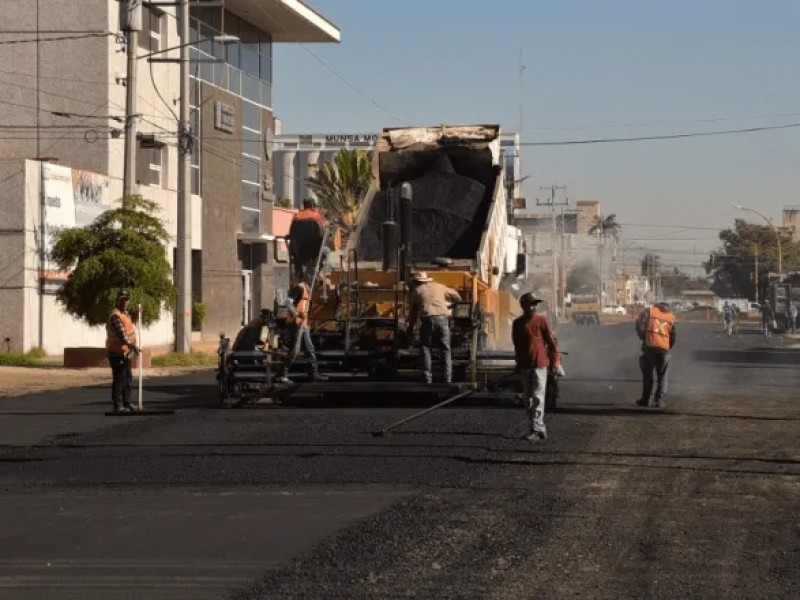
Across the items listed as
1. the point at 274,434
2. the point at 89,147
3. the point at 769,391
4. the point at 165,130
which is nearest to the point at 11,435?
the point at 274,434

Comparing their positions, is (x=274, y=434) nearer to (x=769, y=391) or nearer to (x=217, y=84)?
(x=769, y=391)

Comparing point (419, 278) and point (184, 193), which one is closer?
point (419, 278)

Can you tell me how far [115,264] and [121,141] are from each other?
12.1m

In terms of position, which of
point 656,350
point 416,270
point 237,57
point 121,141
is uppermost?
point 237,57

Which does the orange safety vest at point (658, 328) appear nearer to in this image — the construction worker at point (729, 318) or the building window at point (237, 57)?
the building window at point (237, 57)

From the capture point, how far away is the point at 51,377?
30.7m

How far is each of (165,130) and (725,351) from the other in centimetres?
1821

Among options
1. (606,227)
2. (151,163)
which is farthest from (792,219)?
(151,163)

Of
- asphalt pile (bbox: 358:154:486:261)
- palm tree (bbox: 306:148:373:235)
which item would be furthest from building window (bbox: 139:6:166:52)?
asphalt pile (bbox: 358:154:486:261)

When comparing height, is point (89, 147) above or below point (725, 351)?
above

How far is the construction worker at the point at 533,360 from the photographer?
1595 cm

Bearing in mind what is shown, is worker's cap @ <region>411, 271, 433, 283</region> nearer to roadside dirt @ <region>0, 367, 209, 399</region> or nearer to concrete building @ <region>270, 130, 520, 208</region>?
roadside dirt @ <region>0, 367, 209, 399</region>

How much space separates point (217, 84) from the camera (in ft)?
170

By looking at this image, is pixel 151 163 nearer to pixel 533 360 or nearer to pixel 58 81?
pixel 58 81
